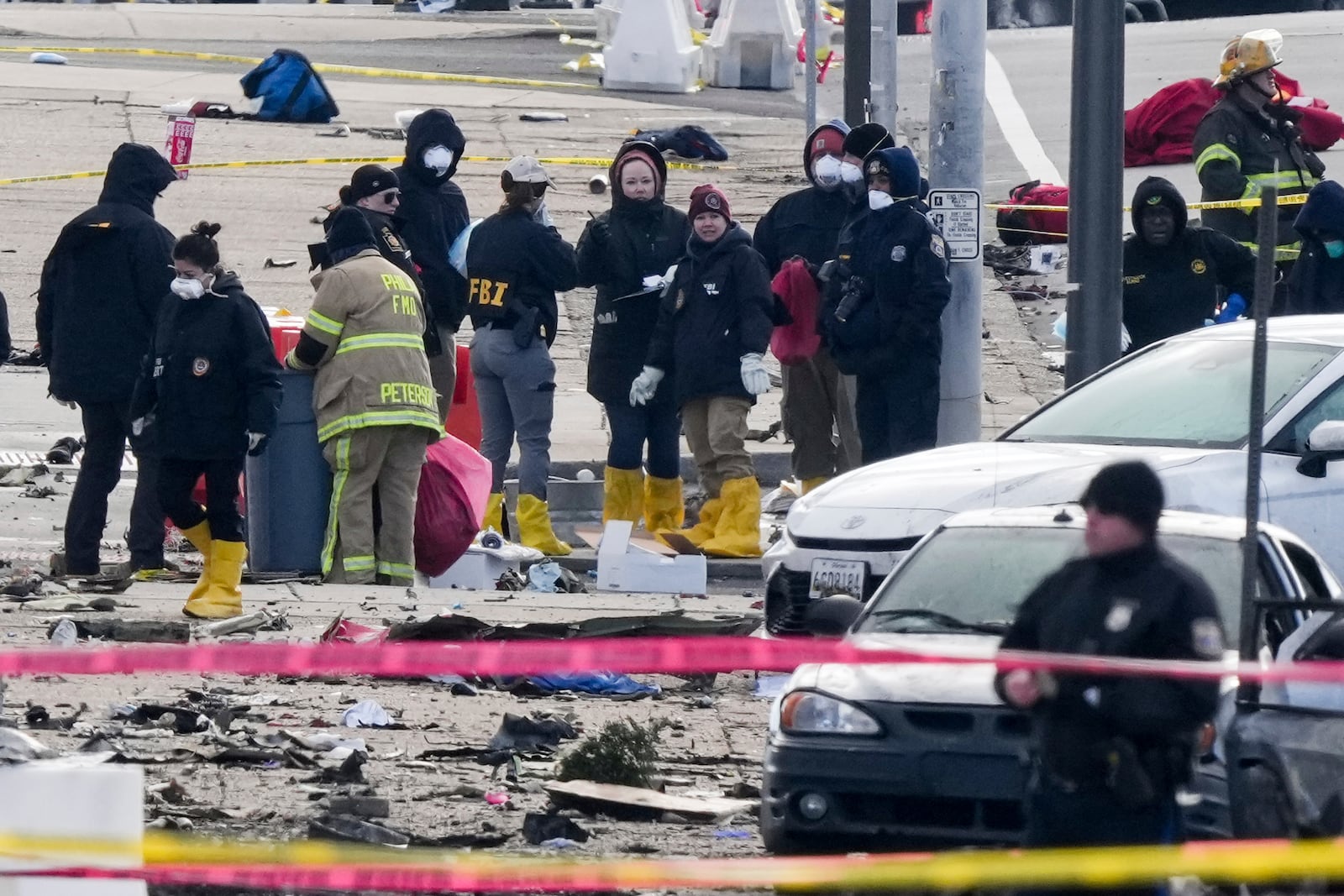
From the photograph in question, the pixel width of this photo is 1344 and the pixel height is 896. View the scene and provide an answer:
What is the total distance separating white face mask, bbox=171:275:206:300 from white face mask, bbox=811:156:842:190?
3.37 meters

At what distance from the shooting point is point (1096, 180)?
415 inches

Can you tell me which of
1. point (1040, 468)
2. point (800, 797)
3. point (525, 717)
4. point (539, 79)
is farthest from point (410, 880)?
point (539, 79)

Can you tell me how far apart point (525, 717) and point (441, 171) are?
450cm

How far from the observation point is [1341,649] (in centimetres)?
580

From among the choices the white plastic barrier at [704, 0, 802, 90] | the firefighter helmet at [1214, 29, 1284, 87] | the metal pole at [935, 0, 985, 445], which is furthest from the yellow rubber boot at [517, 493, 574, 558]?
the white plastic barrier at [704, 0, 802, 90]

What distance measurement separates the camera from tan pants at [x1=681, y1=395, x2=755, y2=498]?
11.3 metres

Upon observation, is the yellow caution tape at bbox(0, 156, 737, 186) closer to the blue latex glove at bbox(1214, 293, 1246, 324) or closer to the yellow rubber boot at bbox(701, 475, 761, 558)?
the yellow rubber boot at bbox(701, 475, 761, 558)

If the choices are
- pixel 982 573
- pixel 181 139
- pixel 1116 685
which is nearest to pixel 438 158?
pixel 982 573

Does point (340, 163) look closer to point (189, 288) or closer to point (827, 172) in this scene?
point (827, 172)

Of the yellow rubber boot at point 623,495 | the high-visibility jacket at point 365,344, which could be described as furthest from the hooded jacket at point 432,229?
the high-visibility jacket at point 365,344

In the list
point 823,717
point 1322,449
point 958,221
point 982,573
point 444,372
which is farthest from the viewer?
point 444,372

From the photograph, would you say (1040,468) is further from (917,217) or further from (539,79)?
(539,79)

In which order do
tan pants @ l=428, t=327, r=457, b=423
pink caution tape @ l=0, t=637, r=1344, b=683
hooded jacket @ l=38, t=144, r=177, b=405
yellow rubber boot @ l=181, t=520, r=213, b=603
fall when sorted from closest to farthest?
pink caution tape @ l=0, t=637, r=1344, b=683 → yellow rubber boot @ l=181, t=520, r=213, b=603 → hooded jacket @ l=38, t=144, r=177, b=405 → tan pants @ l=428, t=327, r=457, b=423

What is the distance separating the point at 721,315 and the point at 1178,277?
88.6 inches
